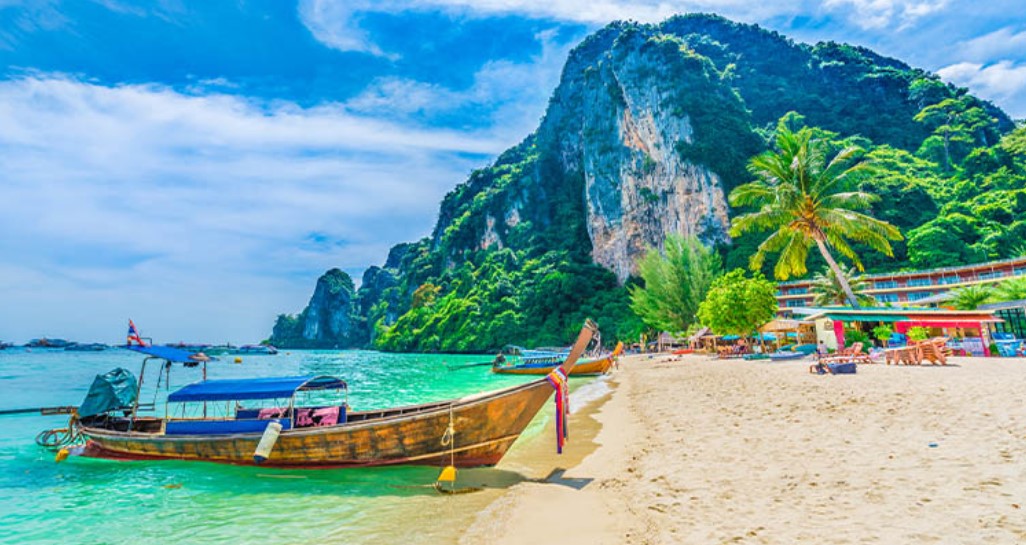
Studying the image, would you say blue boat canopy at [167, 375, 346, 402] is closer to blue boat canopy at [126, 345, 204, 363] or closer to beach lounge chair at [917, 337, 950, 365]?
blue boat canopy at [126, 345, 204, 363]

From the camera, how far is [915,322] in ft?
73.8

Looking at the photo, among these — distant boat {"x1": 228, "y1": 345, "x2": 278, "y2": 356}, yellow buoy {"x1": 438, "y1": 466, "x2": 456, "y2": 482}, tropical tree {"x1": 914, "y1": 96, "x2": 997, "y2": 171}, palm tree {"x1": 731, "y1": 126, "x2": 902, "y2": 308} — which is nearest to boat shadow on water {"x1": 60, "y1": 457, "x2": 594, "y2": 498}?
yellow buoy {"x1": 438, "y1": 466, "x2": 456, "y2": 482}

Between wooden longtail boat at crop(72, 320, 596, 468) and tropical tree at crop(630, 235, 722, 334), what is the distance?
4256 centimetres

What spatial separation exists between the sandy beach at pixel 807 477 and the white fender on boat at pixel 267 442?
16.3 ft

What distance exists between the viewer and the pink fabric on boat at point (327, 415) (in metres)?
10.2

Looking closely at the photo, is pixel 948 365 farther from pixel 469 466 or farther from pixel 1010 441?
pixel 469 466

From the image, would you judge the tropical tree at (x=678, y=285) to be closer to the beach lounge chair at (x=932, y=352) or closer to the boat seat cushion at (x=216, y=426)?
the beach lounge chair at (x=932, y=352)

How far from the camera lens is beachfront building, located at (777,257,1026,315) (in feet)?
123

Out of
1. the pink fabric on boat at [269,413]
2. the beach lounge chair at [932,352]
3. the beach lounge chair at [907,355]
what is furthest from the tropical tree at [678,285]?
the pink fabric on boat at [269,413]

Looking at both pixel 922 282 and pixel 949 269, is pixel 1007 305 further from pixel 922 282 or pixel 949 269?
pixel 922 282

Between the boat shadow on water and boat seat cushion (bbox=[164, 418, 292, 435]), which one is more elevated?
boat seat cushion (bbox=[164, 418, 292, 435])

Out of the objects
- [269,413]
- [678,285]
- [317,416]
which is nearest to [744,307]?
[678,285]

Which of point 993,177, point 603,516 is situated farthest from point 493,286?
point 603,516

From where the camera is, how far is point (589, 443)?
10.5 meters
